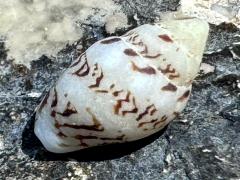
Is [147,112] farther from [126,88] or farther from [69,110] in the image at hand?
[69,110]

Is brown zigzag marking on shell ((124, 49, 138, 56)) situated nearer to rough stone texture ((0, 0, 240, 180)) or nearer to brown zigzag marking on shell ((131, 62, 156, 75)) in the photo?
brown zigzag marking on shell ((131, 62, 156, 75))

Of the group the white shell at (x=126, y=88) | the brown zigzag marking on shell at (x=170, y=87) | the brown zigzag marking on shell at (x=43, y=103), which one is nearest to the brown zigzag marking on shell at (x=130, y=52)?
the white shell at (x=126, y=88)

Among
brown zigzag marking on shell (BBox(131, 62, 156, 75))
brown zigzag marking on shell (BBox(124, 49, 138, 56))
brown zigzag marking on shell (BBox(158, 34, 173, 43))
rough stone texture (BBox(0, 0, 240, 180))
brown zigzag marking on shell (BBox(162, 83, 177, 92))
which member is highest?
brown zigzag marking on shell (BBox(158, 34, 173, 43))

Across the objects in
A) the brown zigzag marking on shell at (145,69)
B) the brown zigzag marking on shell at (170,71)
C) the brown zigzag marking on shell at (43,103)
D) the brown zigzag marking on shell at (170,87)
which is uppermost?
the brown zigzag marking on shell at (145,69)

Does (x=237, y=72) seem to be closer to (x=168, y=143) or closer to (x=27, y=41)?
(x=168, y=143)

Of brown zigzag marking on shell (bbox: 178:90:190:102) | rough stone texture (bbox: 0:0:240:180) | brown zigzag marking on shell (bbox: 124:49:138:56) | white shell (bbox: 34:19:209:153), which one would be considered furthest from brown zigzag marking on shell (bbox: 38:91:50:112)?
brown zigzag marking on shell (bbox: 178:90:190:102)

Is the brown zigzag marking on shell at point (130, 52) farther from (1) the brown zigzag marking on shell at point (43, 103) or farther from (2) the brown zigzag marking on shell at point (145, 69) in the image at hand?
(1) the brown zigzag marking on shell at point (43, 103)

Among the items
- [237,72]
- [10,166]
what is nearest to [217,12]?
[237,72]
